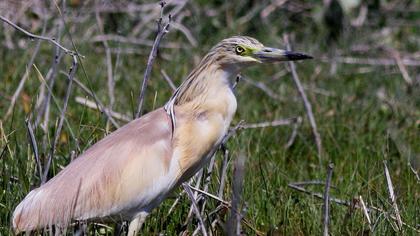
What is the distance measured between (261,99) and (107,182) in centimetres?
236

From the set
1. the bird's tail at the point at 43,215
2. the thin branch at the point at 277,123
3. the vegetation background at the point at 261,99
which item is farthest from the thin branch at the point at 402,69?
the bird's tail at the point at 43,215

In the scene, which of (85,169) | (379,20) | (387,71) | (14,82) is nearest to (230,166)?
(85,169)

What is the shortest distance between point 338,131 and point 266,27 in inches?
75.3

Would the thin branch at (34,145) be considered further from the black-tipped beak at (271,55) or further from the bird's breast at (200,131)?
the black-tipped beak at (271,55)

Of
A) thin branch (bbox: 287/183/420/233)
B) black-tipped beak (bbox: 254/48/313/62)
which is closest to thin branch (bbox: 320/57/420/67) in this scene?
thin branch (bbox: 287/183/420/233)

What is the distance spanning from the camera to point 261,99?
542 centimetres

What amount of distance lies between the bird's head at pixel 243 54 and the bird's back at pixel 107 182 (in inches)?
12.3

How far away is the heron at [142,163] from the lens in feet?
10.2

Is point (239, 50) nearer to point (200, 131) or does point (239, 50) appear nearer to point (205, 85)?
point (205, 85)

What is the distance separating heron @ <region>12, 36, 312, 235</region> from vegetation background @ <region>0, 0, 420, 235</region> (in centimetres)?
17

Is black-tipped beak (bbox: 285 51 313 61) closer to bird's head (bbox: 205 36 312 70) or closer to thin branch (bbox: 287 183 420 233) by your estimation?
bird's head (bbox: 205 36 312 70)

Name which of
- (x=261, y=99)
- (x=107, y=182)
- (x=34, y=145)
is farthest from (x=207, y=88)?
(x=261, y=99)

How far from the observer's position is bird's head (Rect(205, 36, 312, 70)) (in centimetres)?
331

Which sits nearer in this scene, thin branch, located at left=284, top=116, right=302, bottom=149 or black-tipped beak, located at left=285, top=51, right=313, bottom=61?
black-tipped beak, located at left=285, top=51, right=313, bottom=61
